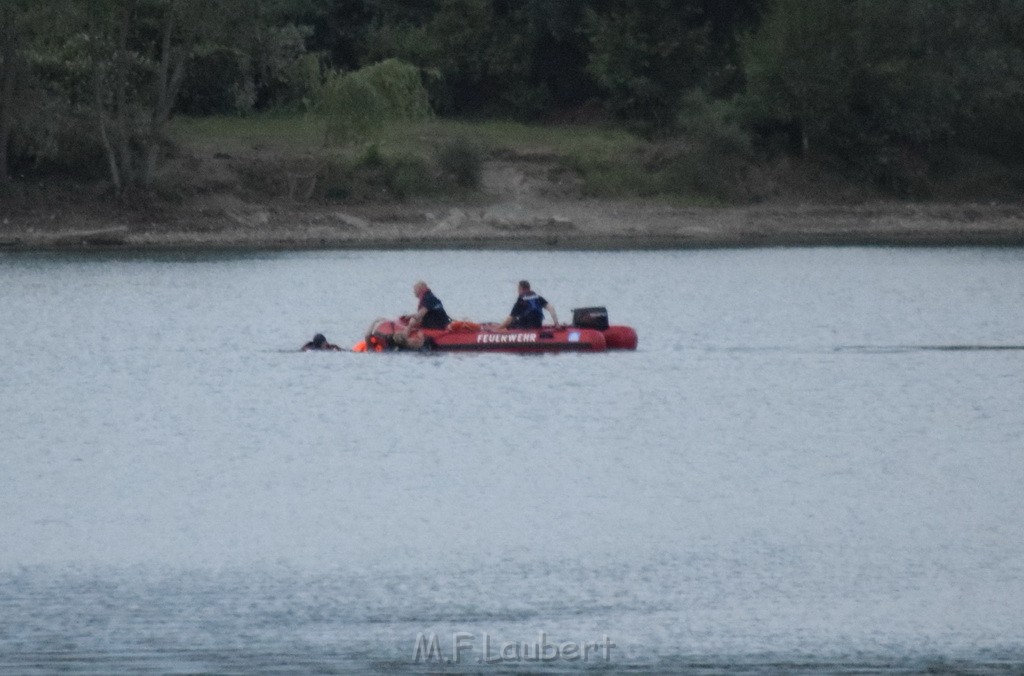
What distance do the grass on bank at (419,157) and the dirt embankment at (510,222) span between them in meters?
0.64

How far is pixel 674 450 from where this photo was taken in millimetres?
24938

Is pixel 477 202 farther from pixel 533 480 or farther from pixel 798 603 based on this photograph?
pixel 798 603

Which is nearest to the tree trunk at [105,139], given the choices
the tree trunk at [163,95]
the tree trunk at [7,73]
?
the tree trunk at [163,95]

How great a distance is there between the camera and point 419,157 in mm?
59125

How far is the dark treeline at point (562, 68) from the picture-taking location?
54.4 meters

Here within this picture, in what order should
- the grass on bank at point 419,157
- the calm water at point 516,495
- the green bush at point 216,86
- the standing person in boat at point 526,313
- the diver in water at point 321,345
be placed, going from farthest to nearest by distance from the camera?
the grass on bank at point 419,157, the green bush at point 216,86, the diver in water at point 321,345, the standing person in boat at point 526,313, the calm water at point 516,495

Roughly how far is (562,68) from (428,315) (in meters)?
38.5

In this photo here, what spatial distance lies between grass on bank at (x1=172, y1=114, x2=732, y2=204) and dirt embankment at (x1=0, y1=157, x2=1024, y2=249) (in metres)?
0.64

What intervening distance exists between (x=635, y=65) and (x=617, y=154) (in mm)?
4164

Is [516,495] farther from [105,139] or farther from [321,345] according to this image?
[105,139]

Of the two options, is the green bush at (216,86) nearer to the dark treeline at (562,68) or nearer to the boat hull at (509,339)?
the dark treeline at (562,68)

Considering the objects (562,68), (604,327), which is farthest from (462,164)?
(604,327)

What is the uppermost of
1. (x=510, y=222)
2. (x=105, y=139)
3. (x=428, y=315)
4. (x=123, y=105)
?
(x=123, y=105)

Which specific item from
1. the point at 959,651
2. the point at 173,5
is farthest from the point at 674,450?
the point at 173,5
